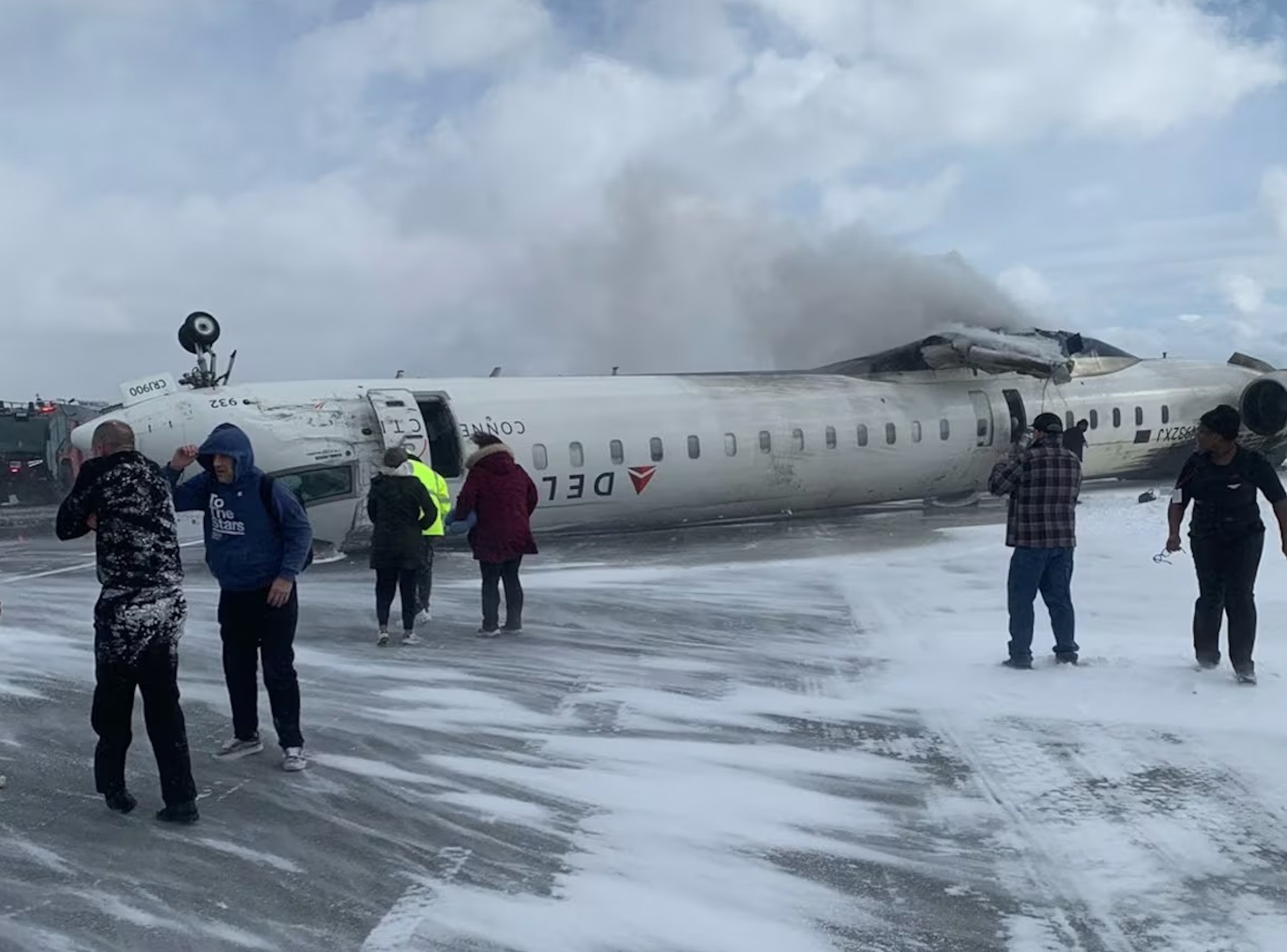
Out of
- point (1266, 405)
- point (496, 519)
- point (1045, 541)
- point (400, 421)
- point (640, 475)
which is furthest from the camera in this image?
point (1266, 405)

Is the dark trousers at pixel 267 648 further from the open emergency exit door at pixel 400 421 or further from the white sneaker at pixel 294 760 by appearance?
the open emergency exit door at pixel 400 421

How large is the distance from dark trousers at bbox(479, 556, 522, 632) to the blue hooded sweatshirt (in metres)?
3.95

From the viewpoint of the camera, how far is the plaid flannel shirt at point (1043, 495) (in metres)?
8.35

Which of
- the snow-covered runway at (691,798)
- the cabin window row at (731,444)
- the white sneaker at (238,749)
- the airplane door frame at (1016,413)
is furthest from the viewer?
the airplane door frame at (1016,413)

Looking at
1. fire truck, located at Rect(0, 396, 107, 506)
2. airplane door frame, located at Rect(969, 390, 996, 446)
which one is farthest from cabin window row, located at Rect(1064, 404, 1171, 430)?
fire truck, located at Rect(0, 396, 107, 506)

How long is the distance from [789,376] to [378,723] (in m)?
12.9

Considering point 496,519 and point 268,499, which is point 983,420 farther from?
point 268,499

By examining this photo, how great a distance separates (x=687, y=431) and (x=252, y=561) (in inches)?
450

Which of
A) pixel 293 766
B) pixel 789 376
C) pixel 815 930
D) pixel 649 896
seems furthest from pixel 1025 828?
pixel 789 376

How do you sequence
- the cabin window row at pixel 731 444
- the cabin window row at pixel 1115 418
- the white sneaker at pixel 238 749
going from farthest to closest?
the cabin window row at pixel 1115 418 → the cabin window row at pixel 731 444 → the white sneaker at pixel 238 749

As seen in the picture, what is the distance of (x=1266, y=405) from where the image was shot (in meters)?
21.8

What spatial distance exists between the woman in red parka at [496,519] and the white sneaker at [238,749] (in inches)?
142

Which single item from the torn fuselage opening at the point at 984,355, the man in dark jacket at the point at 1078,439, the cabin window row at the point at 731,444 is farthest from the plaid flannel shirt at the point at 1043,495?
the torn fuselage opening at the point at 984,355

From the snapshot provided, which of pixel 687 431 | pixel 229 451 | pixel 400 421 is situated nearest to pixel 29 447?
pixel 400 421
